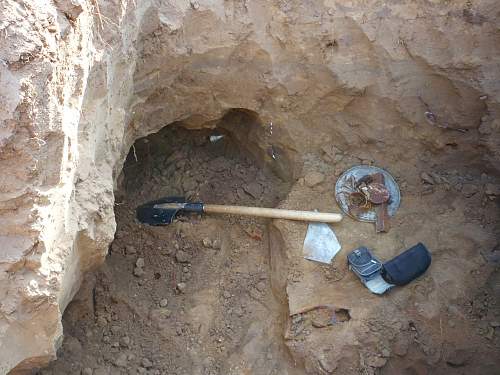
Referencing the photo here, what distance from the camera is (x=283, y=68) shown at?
379cm

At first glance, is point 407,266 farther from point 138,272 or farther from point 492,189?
point 138,272

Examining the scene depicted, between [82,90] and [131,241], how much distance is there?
164 centimetres

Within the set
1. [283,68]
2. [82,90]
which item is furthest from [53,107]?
[283,68]

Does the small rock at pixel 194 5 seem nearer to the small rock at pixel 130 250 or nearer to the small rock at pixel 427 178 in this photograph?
the small rock at pixel 130 250

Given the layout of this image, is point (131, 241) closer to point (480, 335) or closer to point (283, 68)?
point (283, 68)

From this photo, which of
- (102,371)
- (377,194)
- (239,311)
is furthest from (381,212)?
(102,371)

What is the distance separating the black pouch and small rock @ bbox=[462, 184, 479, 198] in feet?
1.63

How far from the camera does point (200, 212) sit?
4.08m

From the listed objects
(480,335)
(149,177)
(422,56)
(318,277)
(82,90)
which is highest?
(82,90)

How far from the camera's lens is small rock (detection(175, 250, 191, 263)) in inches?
155

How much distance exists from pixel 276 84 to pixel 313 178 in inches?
24.6

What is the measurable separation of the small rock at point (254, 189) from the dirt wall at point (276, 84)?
0.20 m

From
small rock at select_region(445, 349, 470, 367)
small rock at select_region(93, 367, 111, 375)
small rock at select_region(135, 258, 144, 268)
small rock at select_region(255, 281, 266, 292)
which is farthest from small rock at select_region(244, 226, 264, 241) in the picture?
small rock at select_region(445, 349, 470, 367)

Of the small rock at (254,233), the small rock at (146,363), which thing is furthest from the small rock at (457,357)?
the small rock at (146,363)
